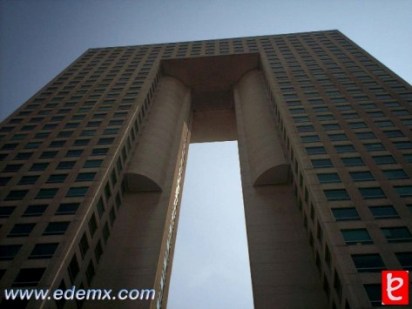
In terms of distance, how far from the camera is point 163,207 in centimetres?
4869

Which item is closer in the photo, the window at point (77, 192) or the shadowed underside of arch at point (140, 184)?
the window at point (77, 192)

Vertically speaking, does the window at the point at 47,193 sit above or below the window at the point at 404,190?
above

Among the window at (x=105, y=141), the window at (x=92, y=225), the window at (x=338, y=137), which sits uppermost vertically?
the window at (x=105, y=141)

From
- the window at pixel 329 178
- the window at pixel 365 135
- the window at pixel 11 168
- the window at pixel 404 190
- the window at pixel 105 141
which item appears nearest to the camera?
the window at pixel 404 190

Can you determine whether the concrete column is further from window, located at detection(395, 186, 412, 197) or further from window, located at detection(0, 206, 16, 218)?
window, located at detection(0, 206, 16, 218)

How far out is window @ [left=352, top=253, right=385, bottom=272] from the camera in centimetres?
2712

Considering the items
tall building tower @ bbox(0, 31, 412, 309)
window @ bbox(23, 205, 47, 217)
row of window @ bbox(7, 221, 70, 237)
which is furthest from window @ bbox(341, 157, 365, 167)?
window @ bbox(23, 205, 47, 217)

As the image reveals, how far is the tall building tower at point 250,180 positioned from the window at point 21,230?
0.40ft

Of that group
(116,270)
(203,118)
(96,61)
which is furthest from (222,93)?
(116,270)

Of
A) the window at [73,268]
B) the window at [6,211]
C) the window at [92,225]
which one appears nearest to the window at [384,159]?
the window at [92,225]

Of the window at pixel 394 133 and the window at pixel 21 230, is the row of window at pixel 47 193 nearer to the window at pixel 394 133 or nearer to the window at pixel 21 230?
the window at pixel 21 230

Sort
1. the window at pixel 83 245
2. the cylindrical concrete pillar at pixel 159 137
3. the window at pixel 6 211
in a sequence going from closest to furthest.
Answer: the window at pixel 83 245, the window at pixel 6 211, the cylindrical concrete pillar at pixel 159 137

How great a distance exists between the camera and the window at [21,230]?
32.9 m

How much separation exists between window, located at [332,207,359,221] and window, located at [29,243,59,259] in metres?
22.2
